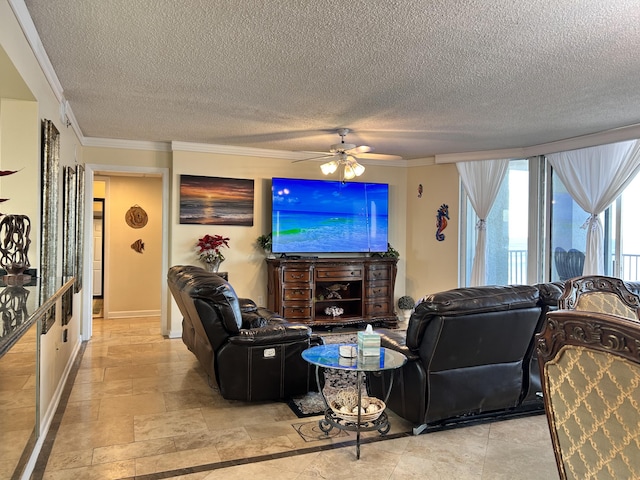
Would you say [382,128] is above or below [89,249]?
above

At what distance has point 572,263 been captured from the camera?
5.73 metres

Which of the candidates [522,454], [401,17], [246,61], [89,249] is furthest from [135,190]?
[522,454]

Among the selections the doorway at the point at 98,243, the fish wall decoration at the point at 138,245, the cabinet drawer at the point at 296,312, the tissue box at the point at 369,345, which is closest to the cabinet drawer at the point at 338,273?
the cabinet drawer at the point at 296,312

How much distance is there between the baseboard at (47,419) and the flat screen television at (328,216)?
9.48 ft

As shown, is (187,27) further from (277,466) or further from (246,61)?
(277,466)

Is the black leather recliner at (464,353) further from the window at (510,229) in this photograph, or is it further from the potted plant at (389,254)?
the potted plant at (389,254)

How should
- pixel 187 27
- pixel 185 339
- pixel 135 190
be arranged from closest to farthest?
pixel 187 27, pixel 185 339, pixel 135 190

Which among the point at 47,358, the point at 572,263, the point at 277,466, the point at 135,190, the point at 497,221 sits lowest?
the point at 277,466

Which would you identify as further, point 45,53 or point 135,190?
point 135,190

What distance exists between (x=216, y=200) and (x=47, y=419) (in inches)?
140

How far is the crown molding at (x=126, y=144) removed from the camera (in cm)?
581

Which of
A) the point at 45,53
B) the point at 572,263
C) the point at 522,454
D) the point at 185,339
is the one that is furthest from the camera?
the point at 572,263

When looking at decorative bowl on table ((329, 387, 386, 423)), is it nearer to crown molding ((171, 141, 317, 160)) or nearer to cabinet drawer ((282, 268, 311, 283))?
cabinet drawer ((282, 268, 311, 283))

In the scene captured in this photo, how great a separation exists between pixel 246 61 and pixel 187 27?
562 mm
